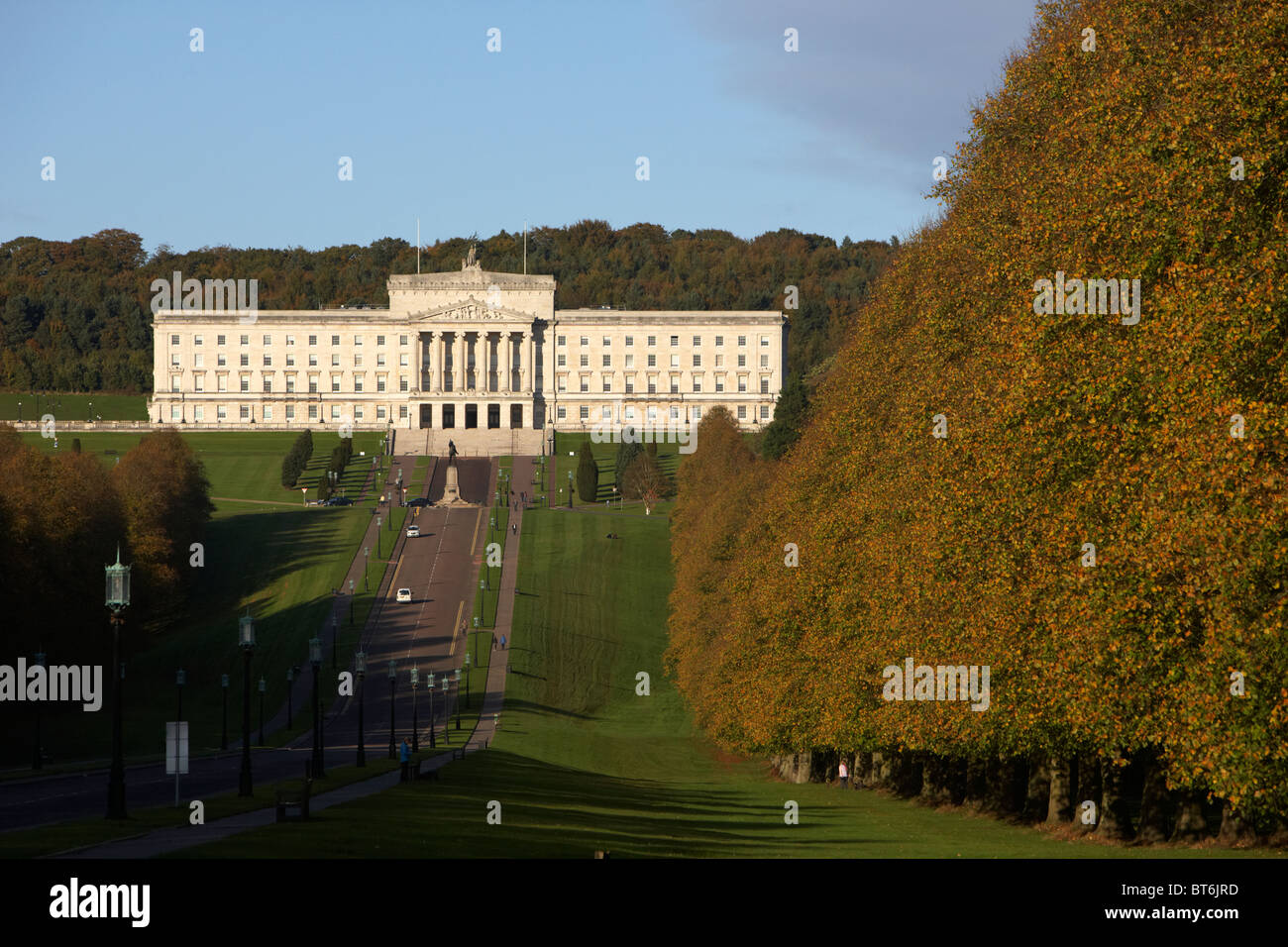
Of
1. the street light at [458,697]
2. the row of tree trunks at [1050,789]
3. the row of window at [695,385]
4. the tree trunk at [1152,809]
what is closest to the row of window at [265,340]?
the row of window at [695,385]

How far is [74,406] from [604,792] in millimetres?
164647

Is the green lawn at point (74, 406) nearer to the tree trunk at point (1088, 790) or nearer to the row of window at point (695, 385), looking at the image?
the row of window at point (695, 385)

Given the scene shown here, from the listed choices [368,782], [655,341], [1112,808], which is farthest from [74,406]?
[1112,808]

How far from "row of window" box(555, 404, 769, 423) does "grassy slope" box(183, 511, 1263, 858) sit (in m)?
87.2

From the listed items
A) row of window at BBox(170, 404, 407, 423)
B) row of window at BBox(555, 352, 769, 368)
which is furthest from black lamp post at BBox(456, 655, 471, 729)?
row of window at BBox(555, 352, 769, 368)

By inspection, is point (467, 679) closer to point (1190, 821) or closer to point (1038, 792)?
point (1038, 792)

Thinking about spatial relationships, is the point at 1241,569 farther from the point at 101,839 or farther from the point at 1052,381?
the point at 101,839

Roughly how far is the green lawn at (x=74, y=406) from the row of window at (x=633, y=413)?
161 feet

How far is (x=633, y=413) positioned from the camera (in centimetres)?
18775

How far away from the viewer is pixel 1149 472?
23.6 meters

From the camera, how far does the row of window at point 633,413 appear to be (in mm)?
185875

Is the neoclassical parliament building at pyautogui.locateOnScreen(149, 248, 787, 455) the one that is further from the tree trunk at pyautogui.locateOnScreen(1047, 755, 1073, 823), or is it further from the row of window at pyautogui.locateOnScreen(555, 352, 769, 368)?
the tree trunk at pyautogui.locateOnScreen(1047, 755, 1073, 823)

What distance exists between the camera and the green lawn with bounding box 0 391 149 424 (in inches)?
7156
